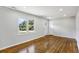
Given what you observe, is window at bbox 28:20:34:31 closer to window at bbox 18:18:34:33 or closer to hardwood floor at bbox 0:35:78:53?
window at bbox 18:18:34:33

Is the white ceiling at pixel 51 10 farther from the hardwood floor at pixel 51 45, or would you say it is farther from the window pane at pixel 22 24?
the hardwood floor at pixel 51 45

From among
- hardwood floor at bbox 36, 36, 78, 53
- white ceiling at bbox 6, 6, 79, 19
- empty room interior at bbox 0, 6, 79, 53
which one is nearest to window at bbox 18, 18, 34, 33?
empty room interior at bbox 0, 6, 79, 53

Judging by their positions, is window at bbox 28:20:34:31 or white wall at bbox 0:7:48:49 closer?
white wall at bbox 0:7:48:49

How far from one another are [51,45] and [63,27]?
515 millimetres

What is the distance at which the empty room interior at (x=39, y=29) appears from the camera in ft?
7.60

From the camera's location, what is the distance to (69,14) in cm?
241

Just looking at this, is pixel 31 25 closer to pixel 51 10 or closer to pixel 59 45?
pixel 51 10

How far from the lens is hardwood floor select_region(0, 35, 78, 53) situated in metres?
2.34

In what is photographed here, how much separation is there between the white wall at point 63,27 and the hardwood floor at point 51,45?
0.37ft

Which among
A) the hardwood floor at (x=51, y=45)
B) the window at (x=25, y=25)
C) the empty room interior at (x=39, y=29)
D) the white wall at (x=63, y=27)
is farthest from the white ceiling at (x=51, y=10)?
the hardwood floor at (x=51, y=45)
